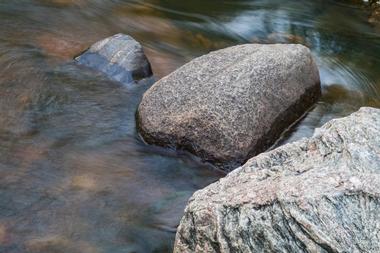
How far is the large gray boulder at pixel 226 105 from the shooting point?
5379 millimetres

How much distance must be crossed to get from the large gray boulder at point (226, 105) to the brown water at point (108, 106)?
0.21 m

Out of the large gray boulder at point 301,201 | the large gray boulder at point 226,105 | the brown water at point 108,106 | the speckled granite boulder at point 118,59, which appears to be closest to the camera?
the large gray boulder at point 301,201

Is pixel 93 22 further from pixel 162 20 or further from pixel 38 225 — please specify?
pixel 38 225

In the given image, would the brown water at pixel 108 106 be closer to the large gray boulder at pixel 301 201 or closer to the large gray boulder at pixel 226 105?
the large gray boulder at pixel 226 105

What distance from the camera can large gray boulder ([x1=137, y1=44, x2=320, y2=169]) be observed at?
17.6 ft

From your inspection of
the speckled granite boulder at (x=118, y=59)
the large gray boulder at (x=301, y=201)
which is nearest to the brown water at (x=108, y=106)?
the speckled granite boulder at (x=118, y=59)

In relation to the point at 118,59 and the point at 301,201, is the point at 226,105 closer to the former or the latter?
the point at 118,59

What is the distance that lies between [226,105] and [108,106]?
1.60 meters

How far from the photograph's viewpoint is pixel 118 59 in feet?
22.3

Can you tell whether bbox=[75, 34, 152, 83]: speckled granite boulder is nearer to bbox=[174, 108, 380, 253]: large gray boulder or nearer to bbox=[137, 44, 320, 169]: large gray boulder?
bbox=[137, 44, 320, 169]: large gray boulder

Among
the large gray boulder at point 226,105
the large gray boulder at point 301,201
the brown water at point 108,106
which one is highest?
the large gray boulder at point 301,201

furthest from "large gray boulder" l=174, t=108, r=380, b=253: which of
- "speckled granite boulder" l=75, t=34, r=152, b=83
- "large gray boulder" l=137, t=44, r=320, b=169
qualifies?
"speckled granite boulder" l=75, t=34, r=152, b=83

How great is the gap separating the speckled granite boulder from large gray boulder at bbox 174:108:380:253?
3310mm

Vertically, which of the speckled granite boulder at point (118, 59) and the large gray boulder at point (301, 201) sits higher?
the large gray boulder at point (301, 201)
